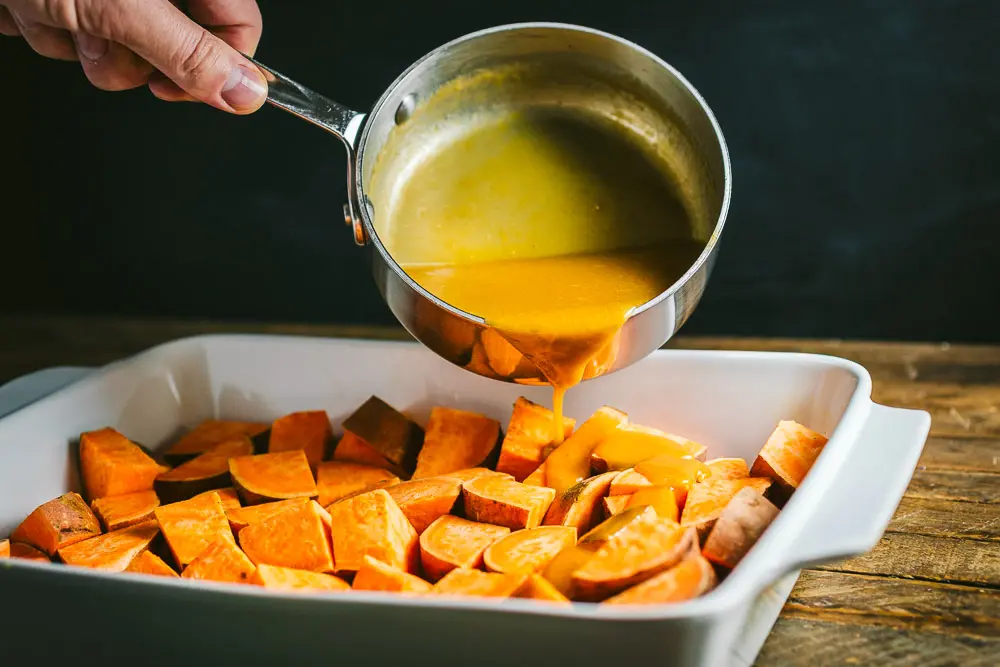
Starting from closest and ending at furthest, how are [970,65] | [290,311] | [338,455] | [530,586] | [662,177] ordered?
[530,586] → [662,177] → [338,455] → [970,65] → [290,311]

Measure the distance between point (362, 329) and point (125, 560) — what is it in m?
1.10

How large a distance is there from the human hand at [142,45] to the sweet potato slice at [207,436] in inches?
22.0

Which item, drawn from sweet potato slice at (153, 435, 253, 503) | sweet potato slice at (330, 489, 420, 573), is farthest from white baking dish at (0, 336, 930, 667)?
sweet potato slice at (330, 489, 420, 573)

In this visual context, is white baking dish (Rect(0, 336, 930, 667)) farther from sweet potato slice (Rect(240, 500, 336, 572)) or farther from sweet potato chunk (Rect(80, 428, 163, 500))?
sweet potato slice (Rect(240, 500, 336, 572))

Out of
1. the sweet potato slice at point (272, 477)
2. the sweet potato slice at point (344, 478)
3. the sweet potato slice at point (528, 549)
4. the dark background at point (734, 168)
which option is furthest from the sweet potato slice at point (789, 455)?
the dark background at point (734, 168)

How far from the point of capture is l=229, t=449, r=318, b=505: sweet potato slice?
1.45 m

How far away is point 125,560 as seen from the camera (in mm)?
1279

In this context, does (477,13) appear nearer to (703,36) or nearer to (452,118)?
(703,36)

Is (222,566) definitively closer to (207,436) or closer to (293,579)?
(293,579)

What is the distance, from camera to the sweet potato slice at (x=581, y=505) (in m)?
1.31

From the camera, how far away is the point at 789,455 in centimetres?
135

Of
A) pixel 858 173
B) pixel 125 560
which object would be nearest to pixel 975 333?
pixel 858 173

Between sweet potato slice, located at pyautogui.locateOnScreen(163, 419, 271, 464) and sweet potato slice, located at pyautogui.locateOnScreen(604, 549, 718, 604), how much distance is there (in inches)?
34.1

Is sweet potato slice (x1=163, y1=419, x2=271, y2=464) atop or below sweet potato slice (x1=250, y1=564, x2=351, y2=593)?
below
